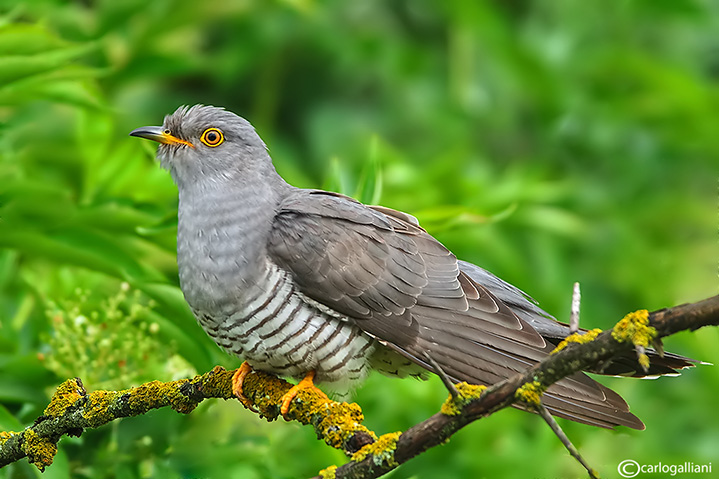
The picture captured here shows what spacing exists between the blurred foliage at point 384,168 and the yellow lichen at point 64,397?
1.00 feet

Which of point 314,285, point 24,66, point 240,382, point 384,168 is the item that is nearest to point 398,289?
point 314,285

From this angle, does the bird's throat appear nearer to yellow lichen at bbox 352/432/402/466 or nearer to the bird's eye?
the bird's eye

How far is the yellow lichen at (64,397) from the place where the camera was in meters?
1.95

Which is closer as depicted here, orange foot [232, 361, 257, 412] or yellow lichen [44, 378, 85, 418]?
yellow lichen [44, 378, 85, 418]

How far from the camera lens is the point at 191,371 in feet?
9.02

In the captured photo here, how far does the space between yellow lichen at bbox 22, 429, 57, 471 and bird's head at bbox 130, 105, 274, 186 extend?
78 cm

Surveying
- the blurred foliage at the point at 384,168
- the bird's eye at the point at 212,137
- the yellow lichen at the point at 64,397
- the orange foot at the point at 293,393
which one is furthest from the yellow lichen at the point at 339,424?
the bird's eye at the point at 212,137

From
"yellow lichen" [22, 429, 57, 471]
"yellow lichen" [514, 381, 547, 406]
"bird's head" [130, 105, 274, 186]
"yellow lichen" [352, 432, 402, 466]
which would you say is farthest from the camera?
"bird's head" [130, 105, 274, 186]

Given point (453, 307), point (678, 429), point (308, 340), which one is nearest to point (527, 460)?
point (453, 307)

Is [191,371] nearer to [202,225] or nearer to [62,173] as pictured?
[202,225]

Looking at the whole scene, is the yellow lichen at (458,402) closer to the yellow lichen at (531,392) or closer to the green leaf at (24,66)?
the yellow lichen at (531,392)

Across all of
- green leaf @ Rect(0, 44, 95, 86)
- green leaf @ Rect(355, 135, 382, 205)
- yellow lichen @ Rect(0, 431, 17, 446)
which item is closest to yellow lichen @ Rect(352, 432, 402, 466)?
yellow lichen @ Rect(0, 431, 17, 446)

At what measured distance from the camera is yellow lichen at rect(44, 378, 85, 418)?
195cm

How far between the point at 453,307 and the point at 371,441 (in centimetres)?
58
